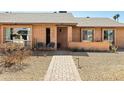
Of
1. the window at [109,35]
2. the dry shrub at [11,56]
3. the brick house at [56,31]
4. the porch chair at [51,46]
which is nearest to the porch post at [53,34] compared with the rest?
the brick house at [56,31]

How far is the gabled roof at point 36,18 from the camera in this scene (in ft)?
86.9

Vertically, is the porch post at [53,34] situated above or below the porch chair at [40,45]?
above

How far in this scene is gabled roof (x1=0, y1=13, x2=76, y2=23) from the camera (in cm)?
2648

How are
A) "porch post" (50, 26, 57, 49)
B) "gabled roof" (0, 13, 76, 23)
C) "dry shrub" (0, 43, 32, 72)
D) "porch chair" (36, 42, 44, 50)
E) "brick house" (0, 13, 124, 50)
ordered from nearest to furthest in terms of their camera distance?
"dry shrub" (0, 43, 32, 72) < "porch chair" (36, 42, 44, 50) < "gabled roof" (0, 13, 76, 23) < "brick house" (0, 13, 124, 50) < "porch post" (50, 26, 57, 49)

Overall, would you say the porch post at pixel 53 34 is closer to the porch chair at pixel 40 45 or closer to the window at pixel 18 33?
the porch chair at pixel 40 45

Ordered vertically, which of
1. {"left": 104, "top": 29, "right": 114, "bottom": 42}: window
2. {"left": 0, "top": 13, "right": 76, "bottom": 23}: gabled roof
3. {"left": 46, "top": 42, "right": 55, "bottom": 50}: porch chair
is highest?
{"left": 0, "top": 13, "right": 76, "bottom": 23}: gabled roof

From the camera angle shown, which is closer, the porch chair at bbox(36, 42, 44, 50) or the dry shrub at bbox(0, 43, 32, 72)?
the dry shrub at bbox(0, 43, 32, 72)

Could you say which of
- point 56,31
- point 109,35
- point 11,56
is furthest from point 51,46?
point 11,56

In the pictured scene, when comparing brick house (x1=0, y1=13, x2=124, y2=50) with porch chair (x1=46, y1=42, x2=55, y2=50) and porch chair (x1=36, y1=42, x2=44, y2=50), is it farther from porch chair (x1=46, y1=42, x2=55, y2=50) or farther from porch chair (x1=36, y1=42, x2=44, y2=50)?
porch chair (x1=36, y1=42, x2=44, y2=50)

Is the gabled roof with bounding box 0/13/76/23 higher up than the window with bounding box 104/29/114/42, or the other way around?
the gabled roof with bounding box 0/13/76/23

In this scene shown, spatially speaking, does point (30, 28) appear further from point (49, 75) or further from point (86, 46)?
point (49, 75)

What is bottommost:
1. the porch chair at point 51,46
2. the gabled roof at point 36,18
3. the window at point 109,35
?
the porch chair at point 51,46

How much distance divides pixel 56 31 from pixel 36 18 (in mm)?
3014

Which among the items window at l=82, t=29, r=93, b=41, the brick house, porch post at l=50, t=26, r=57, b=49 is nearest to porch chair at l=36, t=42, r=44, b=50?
the brick house
